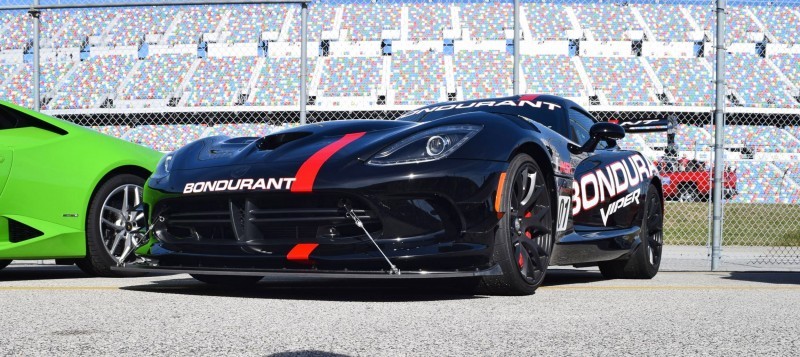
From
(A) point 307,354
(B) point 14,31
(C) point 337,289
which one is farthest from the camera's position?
(B) point 14,31

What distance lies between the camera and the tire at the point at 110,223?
4750 mm

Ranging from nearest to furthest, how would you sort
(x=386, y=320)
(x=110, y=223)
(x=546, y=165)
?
(x=386, y=320)
(x=546, y=165)
(x=110, y=223)

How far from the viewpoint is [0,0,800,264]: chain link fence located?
30.1m

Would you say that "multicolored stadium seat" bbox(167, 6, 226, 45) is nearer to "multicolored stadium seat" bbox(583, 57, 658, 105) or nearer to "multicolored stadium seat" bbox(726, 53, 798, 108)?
"multicolored stadium seat" bbox(583, 57, 658, 105)

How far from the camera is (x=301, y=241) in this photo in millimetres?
3336

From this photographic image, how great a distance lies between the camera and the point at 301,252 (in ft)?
10.8

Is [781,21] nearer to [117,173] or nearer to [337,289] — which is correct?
[117,173]

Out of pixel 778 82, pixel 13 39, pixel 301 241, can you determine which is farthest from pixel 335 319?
pixel 13 39

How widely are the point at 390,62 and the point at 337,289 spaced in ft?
97.0

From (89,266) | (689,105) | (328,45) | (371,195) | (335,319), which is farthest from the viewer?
(328,45)

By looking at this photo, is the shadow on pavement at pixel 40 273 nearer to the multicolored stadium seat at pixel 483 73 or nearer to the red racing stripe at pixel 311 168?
the red racing stripe at pixel 311 168

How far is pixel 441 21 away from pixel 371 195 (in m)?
33.4

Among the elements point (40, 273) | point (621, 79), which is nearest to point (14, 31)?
point (621, 79)

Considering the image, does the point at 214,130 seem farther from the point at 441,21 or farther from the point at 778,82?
the point at 778,82
